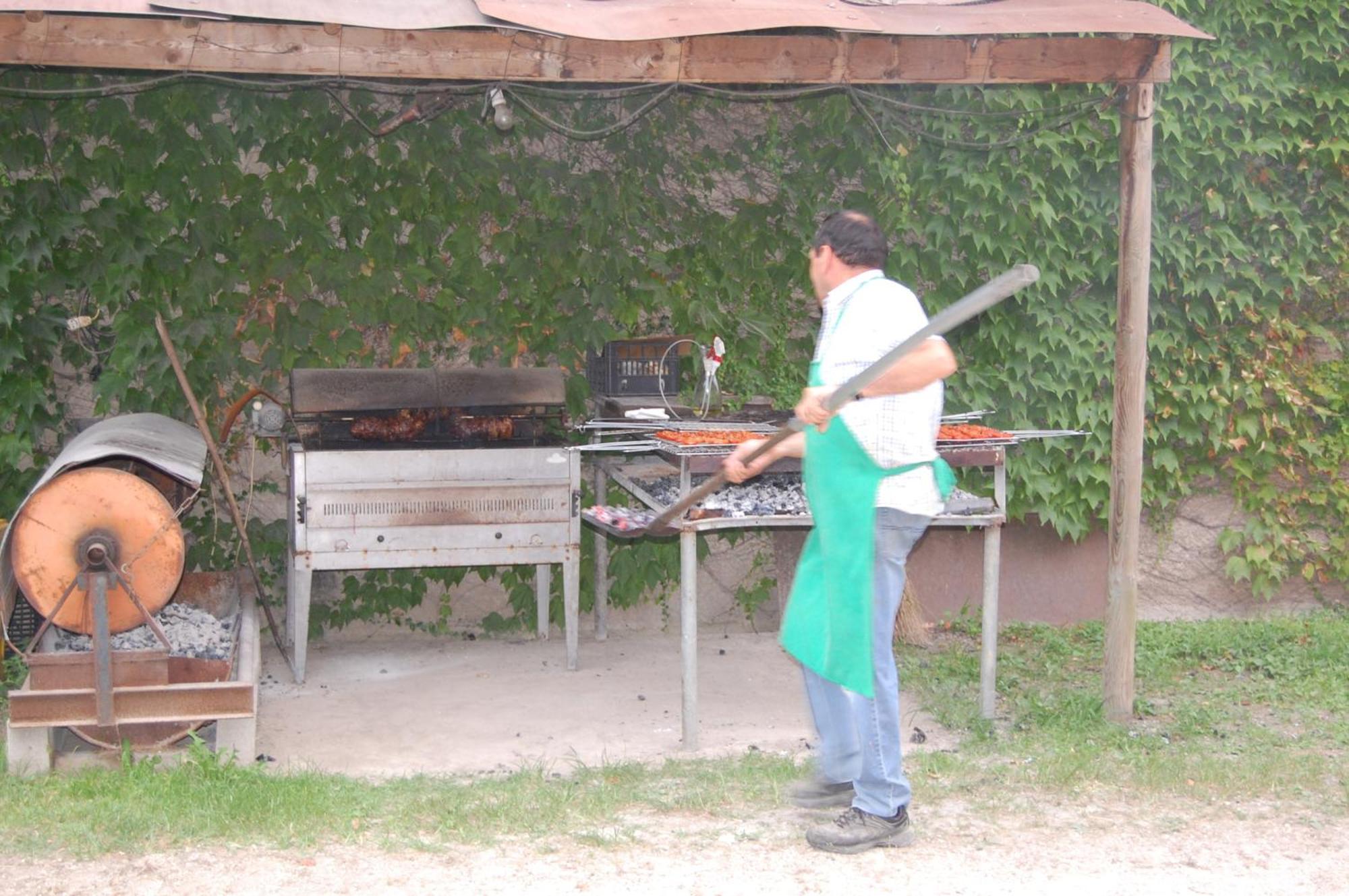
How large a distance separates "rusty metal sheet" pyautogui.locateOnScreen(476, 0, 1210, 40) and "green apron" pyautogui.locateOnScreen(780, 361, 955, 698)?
1.42m

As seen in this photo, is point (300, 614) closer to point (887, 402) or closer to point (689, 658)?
point (689, 658)

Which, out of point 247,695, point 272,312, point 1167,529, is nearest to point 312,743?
point 247,695

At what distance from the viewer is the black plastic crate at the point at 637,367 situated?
Answer: 7.38 meters

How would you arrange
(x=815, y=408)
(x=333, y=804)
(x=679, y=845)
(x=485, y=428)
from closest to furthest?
1. (x=815, y=408)
2. (x=679, y=845)
3. (x=333, y=804)
4. (x=485, y=428)

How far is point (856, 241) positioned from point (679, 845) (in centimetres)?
207

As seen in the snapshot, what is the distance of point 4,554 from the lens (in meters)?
5.35

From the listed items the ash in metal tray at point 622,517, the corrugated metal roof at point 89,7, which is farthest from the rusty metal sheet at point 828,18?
the ash in metal tray at point 622,517

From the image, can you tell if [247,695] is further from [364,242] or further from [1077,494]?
[1077,494]

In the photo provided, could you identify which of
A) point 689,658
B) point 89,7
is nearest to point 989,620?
point 689,658

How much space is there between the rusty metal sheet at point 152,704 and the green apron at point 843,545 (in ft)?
7.35

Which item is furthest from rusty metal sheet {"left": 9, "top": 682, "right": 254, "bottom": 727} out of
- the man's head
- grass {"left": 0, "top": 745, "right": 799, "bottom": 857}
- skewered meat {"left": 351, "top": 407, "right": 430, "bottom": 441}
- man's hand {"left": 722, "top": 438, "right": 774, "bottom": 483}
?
the man's head

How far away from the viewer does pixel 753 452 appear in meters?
4.57

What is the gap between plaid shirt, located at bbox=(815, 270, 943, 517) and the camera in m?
4.31

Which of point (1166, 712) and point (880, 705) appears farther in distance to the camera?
point (1166, 712)
